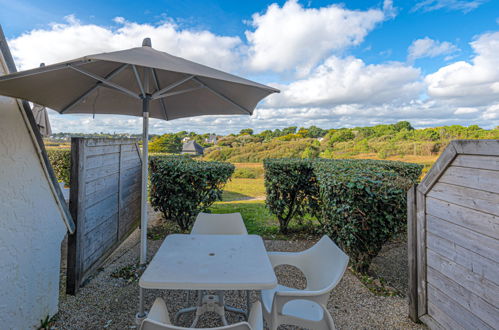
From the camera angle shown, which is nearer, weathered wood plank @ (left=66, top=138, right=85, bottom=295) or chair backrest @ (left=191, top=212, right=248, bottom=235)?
weathered wood plank @ (left=66, top=138, right=85, bottom=295)

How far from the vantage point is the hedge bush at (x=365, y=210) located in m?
2.55

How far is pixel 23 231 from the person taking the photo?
70.7 inches

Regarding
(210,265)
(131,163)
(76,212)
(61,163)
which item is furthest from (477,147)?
(61,163)

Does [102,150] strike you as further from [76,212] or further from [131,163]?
[131,163]

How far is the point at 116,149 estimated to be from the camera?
3.43 m

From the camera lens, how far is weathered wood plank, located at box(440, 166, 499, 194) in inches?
57.7

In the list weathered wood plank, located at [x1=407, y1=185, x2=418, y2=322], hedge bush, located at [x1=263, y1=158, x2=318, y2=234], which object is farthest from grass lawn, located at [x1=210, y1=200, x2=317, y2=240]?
weathered wood plank, located at [x1=407, y1=185, x2=418, y2=322]

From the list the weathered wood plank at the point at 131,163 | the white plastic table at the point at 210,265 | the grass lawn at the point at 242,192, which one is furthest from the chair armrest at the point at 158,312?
the grass lawn at the point at 242,192

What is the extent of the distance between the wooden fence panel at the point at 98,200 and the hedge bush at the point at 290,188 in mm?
2482

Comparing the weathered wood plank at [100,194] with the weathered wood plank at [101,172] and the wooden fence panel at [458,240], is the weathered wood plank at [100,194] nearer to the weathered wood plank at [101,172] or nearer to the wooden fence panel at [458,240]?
the weathered wood plank at [101,172]

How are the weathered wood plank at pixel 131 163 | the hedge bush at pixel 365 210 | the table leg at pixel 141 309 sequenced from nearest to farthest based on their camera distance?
the table leg at pixel 141 309 < the hedge bush at pixel 365 210 < the weathered wood plank at pixel 131 163

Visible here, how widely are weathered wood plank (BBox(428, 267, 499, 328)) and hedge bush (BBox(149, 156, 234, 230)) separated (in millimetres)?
3011

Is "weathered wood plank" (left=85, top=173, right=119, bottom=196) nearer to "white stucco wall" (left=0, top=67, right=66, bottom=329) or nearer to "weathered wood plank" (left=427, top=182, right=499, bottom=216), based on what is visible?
"white stucco wall" (left=0, top=67, right=66, bottom=329)

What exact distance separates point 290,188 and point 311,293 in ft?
9.54
